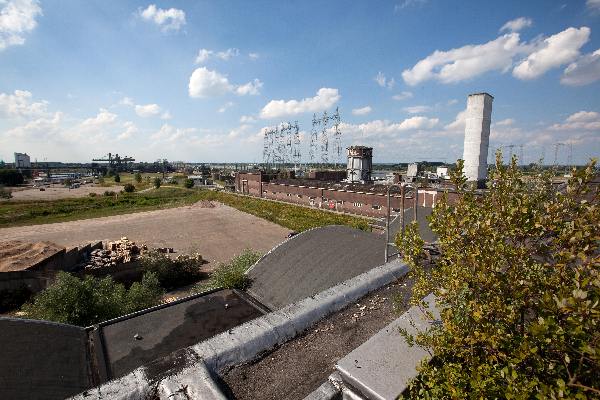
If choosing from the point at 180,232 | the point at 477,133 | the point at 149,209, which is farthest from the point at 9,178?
the point at 477,133

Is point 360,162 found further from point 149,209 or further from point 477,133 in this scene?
point 149,209

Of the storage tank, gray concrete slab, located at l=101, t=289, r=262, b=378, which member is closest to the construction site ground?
gray concrete slab, located at l=101, t=289, r=262, b=378

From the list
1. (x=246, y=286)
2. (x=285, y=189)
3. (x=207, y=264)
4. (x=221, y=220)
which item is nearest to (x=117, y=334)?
(x=246, y=286)

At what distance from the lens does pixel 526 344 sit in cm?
202

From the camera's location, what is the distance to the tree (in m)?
2.19

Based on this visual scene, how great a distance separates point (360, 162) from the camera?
56531 millimetres

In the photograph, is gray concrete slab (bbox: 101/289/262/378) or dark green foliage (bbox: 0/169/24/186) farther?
dark green foliage (bbox: 0/169/24/186)

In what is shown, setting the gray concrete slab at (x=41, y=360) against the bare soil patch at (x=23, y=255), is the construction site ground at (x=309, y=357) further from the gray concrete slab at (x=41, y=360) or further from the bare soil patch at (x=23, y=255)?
the bare soil patch at (x=23, y=255)

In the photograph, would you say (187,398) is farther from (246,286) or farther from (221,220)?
(221,220)

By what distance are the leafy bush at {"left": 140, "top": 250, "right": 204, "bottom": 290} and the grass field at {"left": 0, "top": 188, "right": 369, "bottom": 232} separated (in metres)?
16.2

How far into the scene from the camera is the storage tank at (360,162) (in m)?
56.1

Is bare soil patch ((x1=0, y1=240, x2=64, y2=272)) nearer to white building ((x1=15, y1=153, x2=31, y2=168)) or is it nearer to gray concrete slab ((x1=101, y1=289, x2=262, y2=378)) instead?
gray concrete slab ((x1=101, y1=289, x2=262, y2=378))

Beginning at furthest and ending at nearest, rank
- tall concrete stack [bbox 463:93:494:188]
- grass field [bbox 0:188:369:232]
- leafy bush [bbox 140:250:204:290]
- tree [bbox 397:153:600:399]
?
grass field [bbox 0:188:369:232]
leafy bush [bbox 140:250:204:290]
tall concrete stack [bbox 463:93:494:188]
tree [bbox 397:153:600:399]

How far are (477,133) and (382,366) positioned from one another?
21.0 metres
